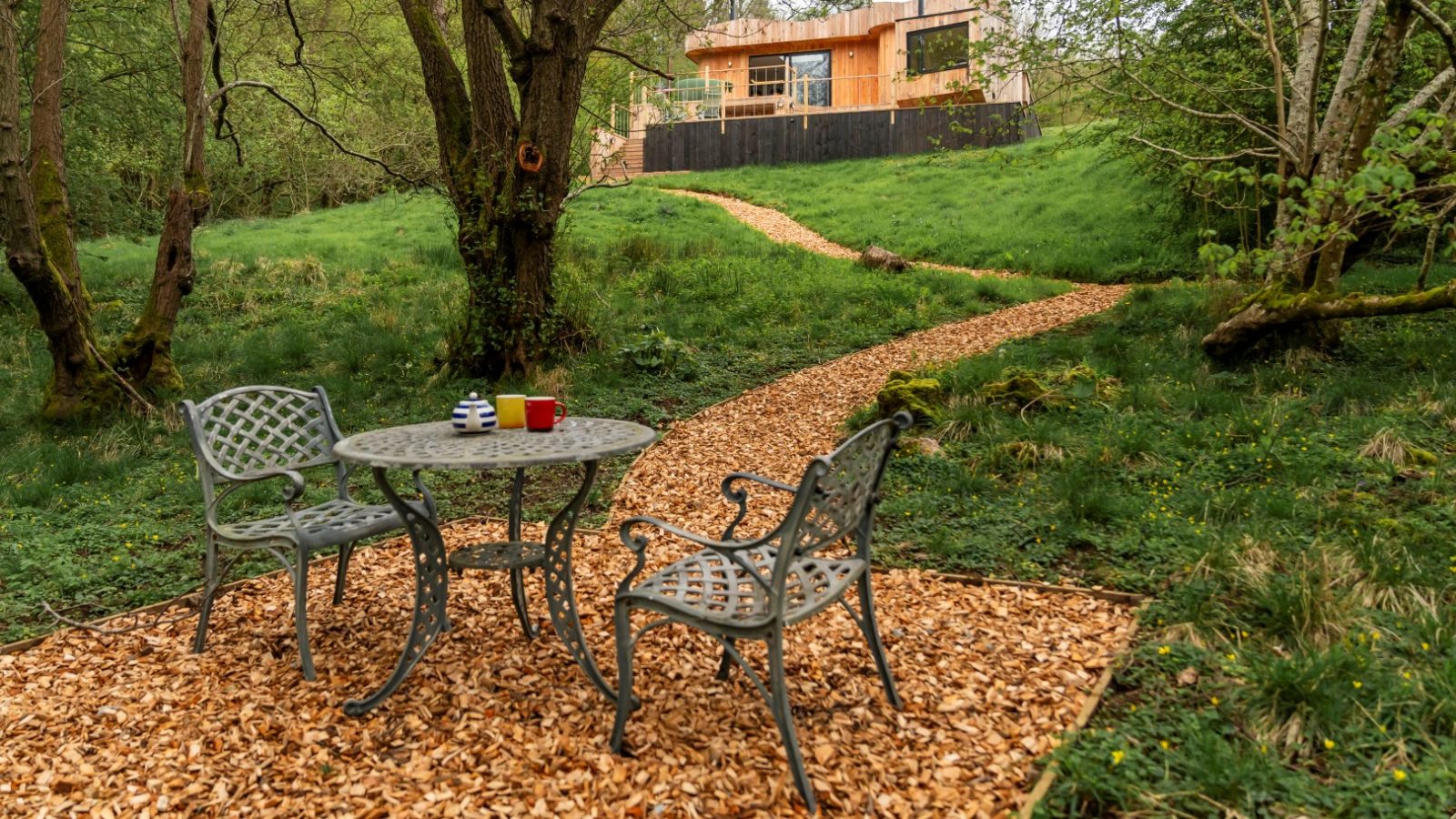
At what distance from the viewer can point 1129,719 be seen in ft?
8.74

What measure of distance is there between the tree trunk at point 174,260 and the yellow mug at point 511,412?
5.81 m

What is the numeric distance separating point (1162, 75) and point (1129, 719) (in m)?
7.01

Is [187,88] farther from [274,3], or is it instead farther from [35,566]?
[35,566]

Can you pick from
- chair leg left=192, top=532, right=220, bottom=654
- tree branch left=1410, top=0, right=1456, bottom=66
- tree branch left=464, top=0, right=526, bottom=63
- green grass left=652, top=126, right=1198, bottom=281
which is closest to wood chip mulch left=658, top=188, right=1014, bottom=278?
green grass left=652, top=126, right=1198, bottom=281

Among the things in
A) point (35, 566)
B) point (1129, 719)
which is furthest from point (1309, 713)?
point (35, 566)

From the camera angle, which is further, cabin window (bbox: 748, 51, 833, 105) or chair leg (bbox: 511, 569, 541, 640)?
cabin window (bbox: 748, 51, 833, 105)

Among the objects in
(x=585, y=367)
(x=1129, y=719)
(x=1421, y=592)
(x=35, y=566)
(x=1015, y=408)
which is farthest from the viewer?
(x=585, y=367)

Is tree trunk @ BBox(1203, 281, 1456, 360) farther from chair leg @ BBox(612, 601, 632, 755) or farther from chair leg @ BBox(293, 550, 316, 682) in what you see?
chair leg @ BBox(293, 550, 316, 682)

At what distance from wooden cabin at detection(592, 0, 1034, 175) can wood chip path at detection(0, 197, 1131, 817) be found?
797 inches

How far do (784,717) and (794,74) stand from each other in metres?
26.1

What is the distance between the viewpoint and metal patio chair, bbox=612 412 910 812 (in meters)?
2.41

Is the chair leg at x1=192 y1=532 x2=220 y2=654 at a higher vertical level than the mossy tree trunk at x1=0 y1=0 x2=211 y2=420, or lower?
lower

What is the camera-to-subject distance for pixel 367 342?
8.70m

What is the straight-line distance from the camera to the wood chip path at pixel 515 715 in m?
2.48
